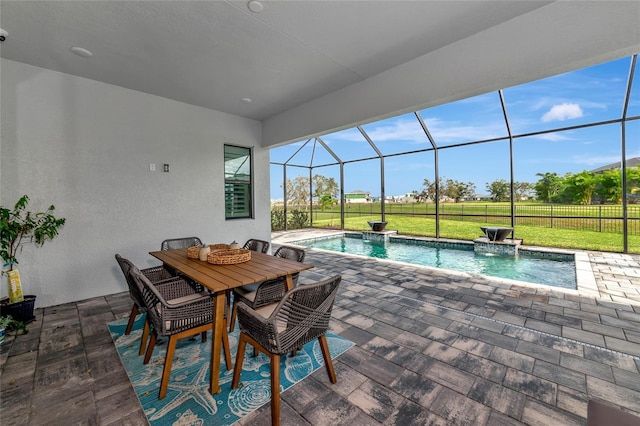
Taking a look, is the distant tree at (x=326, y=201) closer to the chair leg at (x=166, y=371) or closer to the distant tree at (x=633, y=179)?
the distant tree at (x=633, y=179)

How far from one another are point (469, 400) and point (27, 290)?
470 cm

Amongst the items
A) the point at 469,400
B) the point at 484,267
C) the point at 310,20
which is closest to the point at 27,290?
the point at 310,20

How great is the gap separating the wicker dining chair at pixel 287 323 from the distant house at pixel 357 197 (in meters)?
8.82

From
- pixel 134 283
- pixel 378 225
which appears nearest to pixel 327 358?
pixel 134 283

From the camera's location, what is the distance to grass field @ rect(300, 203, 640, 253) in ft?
21.6

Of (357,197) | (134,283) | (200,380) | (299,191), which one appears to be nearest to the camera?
(200,380)

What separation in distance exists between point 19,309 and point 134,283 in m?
1.94

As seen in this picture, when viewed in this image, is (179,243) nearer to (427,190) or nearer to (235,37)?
(235,37)

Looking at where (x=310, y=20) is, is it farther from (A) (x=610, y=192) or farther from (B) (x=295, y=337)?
(A) (x=610, y=192)

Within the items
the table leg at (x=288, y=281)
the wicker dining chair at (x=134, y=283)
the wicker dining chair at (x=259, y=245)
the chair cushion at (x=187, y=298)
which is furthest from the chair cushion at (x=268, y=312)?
the wicker dining chair at (x=259, y=245)

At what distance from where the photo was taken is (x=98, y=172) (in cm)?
362

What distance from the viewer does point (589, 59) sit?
2248 millimetres

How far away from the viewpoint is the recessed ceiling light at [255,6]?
86.9 inches

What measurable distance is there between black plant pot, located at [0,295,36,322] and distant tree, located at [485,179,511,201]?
1045 centimetres
